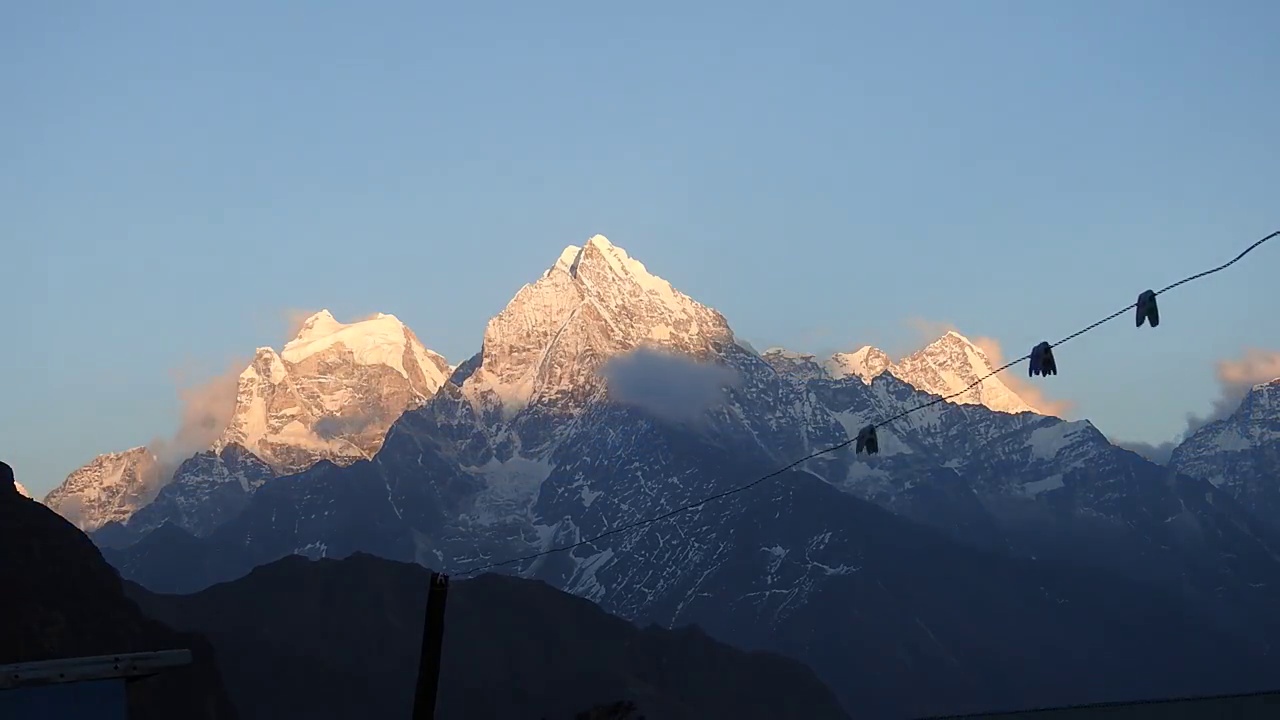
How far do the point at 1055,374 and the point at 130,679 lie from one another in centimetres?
1617

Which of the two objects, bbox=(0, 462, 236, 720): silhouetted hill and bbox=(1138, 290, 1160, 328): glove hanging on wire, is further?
bbox=(0, 462, 236, 720): silhouetted hill

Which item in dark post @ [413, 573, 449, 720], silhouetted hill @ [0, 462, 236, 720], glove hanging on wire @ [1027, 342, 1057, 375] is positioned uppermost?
silhouetted hill @ [0, 462, 236, 720]

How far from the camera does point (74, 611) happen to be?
16050 centimetres

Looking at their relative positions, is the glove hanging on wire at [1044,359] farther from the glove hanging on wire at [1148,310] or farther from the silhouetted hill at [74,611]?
the silhouetted hill at [74,611]

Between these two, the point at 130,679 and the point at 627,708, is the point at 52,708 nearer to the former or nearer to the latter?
the point at 130,679

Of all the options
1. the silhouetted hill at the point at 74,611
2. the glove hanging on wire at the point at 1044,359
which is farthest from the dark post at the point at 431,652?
the silhouetted hill at the point at 74,611

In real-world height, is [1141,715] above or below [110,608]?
below

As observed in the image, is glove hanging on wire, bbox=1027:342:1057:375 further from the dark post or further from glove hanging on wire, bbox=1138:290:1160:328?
the dark post

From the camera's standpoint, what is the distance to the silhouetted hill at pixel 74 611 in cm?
15338

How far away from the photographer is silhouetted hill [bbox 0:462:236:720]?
153 m

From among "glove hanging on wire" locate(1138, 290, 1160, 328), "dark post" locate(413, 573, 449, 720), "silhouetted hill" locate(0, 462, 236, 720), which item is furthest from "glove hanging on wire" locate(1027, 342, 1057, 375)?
"silhouetted hill" locate(0, 462, 236, 720)

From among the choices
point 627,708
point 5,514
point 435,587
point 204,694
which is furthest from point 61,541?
point 435,587

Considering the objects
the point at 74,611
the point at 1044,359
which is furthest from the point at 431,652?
the point at 74,611

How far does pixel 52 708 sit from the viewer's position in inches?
867
